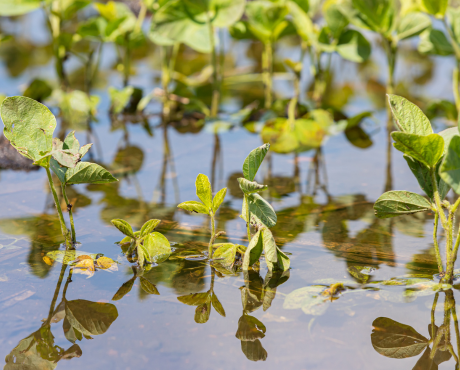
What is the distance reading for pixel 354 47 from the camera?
2.27 meters

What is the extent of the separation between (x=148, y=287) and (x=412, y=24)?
179 cm

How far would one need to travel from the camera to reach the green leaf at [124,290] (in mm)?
933

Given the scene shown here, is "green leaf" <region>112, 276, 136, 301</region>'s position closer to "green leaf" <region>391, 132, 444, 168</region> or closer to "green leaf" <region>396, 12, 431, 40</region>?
"green leaf" <region>391, 132, 444, 168</region>

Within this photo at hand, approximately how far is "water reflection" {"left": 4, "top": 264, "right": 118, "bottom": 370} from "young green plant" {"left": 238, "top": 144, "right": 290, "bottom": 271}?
0.31 m

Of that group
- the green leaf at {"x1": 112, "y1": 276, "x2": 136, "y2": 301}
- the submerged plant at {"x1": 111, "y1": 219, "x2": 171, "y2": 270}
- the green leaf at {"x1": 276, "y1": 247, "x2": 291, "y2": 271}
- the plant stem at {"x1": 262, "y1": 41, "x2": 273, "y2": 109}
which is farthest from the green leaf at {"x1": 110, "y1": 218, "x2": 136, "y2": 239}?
the plant stem at {"x1": 262, "y1": 41, "x2": 273, "y2": 109}

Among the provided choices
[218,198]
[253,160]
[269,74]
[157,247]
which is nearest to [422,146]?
[253,160]

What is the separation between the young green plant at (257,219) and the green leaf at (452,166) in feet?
1.08

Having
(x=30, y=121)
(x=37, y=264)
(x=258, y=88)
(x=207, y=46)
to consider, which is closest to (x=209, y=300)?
(x=37, y=264)

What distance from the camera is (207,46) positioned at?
2283mm

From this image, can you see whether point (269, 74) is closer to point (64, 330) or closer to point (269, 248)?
point (269, 248)

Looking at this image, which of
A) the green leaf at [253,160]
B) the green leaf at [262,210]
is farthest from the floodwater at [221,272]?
the green leaf at [253,160]

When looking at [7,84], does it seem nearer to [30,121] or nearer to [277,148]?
[277,148]

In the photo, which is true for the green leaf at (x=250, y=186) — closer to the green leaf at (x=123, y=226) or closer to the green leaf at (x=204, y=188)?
the green leaf at (x=204, y=188)

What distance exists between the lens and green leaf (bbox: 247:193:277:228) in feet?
3.31
